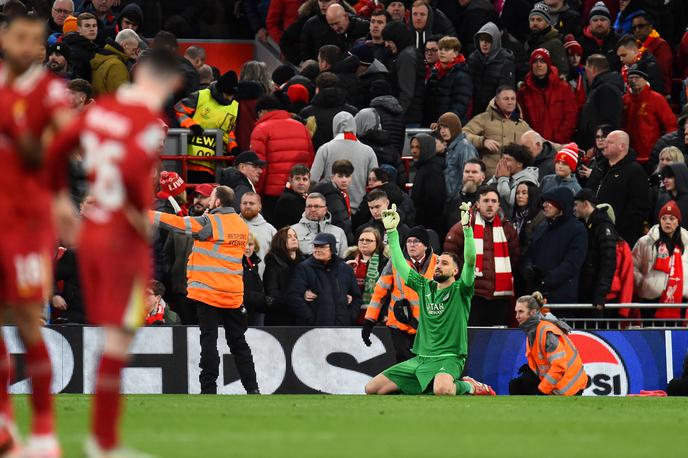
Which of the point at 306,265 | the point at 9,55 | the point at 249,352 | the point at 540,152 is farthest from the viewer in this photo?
the point at 540,152

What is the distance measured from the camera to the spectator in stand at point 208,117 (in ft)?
64.7

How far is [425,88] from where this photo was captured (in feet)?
71.7

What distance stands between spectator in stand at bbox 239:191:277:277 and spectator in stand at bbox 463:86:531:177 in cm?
345

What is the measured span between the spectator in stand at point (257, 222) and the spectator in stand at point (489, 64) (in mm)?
4838

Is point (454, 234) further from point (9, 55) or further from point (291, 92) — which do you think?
point (9, 55)

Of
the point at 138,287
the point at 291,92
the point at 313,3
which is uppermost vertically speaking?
the point at 313,3

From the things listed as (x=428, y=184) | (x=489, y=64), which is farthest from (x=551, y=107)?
(x=428, y=184)

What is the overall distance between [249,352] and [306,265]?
1.79 metres

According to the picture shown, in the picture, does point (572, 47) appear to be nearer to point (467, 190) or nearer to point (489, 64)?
point (489, 64)

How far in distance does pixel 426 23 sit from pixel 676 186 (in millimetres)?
5027

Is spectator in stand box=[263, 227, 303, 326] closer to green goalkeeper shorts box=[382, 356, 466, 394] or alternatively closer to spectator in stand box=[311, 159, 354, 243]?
spectator in stand box=[311, 159, 354, 243]

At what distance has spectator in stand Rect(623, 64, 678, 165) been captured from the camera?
A: 71.4 feet

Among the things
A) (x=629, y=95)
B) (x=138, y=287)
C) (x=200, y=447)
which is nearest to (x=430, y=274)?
(x=629, y=95)

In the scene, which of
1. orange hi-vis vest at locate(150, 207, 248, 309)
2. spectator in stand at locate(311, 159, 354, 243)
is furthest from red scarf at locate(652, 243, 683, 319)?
orange hi-vis vest at locate(150, 207, 248, 309)
